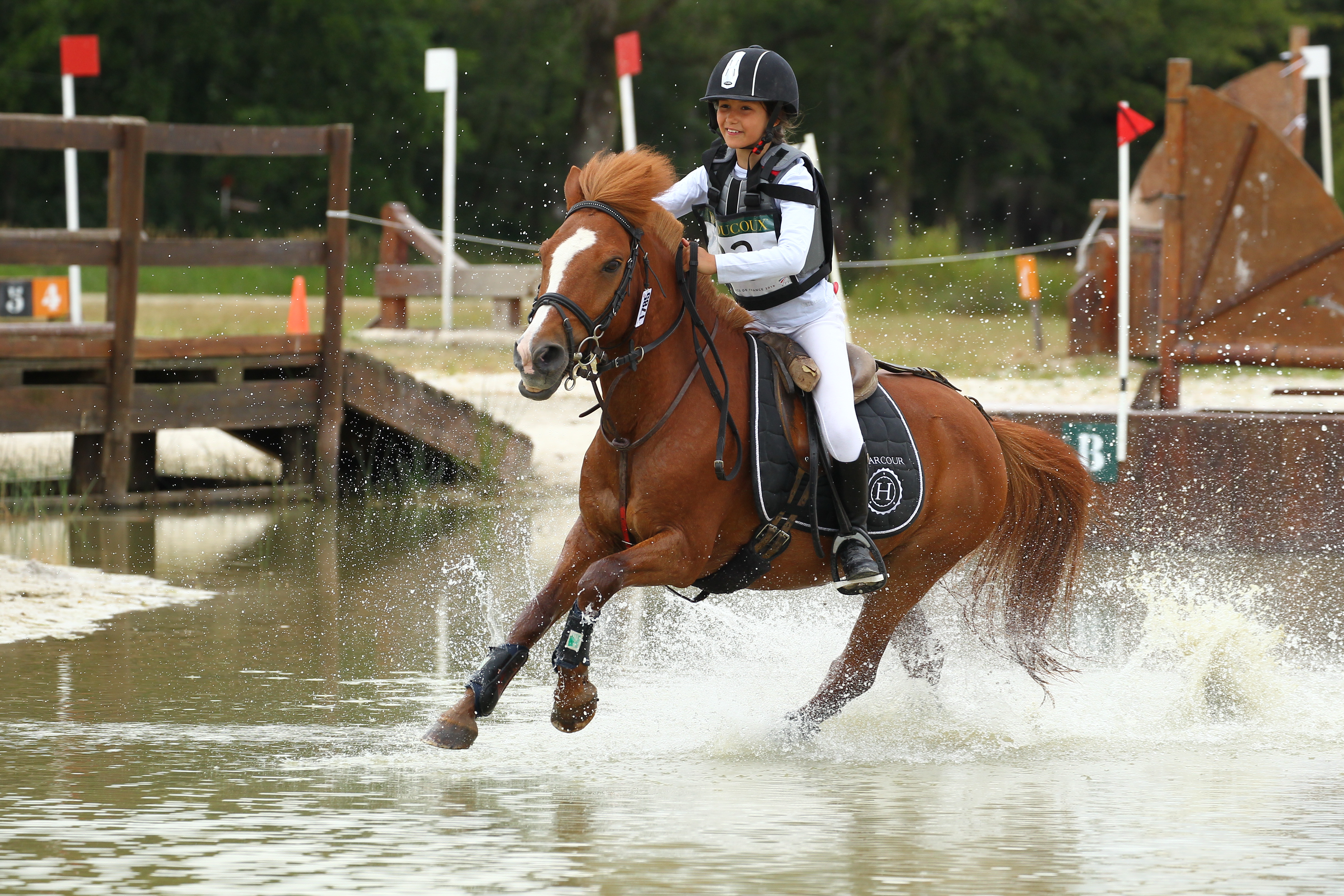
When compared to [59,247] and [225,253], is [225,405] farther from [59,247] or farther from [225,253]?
[59,247]

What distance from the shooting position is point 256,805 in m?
4.72

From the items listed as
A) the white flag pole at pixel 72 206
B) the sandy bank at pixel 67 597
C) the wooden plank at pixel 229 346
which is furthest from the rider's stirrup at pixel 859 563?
the white flag pole at pixel 72 206

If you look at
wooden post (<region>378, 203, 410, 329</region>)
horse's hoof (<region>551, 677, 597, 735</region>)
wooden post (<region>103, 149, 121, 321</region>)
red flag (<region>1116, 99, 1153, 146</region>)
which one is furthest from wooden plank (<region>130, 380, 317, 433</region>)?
wooden post (<region>378, 203, 410, 329</region>)

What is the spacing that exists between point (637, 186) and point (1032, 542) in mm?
2580

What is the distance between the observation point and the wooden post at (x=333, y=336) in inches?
458

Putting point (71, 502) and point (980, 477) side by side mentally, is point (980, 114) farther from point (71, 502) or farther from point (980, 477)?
point (980, 477)

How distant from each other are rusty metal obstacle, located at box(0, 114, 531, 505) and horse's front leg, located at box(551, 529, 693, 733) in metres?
6.19

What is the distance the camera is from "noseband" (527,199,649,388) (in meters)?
4.98

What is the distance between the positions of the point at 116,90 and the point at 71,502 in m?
27.0

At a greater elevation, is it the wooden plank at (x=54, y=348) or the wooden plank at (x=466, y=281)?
the wooden plank at (x=466, y=281)

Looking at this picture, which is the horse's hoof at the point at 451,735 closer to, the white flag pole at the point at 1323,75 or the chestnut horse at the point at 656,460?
the chestnut horse at the point at 656,460

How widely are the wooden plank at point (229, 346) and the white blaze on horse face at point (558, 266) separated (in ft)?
21.3

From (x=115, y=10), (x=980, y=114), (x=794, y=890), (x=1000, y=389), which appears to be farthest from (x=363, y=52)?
(x=794, y=890)

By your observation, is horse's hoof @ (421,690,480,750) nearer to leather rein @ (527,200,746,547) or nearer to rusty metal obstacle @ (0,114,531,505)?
leather rein @ (527,200,746,547)
